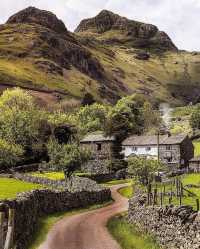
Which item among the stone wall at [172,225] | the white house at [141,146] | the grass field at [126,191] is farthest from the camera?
the white house at [141,146]

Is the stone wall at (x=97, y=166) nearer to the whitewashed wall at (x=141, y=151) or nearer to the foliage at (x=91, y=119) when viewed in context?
the whitewashed wall at (x=141, y=151)

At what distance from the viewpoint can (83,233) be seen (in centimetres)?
4703

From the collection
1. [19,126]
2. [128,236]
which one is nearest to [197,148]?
[19,126]

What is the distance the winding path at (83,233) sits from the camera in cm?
4103

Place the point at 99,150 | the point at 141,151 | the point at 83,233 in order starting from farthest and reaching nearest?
the point at 99,150
the point at 141,151
the point at 83,233

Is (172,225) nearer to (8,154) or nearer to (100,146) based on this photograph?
(8,154)

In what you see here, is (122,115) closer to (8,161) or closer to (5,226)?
(8,161)

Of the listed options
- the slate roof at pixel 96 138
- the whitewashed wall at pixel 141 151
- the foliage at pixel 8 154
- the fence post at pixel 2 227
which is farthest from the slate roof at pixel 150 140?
the fence post at pixel 2 227

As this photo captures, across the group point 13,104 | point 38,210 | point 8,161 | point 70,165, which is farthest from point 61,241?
point 13,104

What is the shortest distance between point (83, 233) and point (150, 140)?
9913 centimetres

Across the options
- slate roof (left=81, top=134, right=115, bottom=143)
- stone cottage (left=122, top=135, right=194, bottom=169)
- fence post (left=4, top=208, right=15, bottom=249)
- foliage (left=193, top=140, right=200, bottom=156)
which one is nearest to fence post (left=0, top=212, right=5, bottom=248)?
fence post (left=4, top=208, right=15, bottom=249)

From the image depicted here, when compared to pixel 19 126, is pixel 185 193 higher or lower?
lower

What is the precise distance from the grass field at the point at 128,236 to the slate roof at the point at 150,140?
278 feet

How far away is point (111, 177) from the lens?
12662cm
